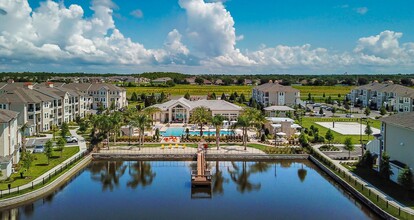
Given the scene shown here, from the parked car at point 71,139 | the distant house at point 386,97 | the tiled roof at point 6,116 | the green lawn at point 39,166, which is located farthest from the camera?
the distant house at point 386,97

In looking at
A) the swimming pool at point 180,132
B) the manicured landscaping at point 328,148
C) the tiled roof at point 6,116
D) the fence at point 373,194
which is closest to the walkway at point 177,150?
the manicured landscaping at point 328,148

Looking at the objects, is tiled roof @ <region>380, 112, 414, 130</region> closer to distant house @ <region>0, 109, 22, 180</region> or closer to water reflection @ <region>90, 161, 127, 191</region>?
water reflection @ <region>90, 161, 127, 191</region>

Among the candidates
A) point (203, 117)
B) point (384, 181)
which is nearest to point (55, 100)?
point (203, 117)

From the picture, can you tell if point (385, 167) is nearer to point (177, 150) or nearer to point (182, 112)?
point (177, 150)

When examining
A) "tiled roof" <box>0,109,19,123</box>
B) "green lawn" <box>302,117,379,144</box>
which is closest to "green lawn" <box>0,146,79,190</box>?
"tiled roof" <box>0,109,19,123</box>

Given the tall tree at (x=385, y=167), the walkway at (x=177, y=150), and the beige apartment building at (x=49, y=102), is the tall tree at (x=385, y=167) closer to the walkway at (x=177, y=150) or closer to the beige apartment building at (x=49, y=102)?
the walkway at (x=177, y=150)

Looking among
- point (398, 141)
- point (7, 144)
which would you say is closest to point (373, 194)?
point (398, 141)

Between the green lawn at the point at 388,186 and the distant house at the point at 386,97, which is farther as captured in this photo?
the distant house at the point at 386,97
